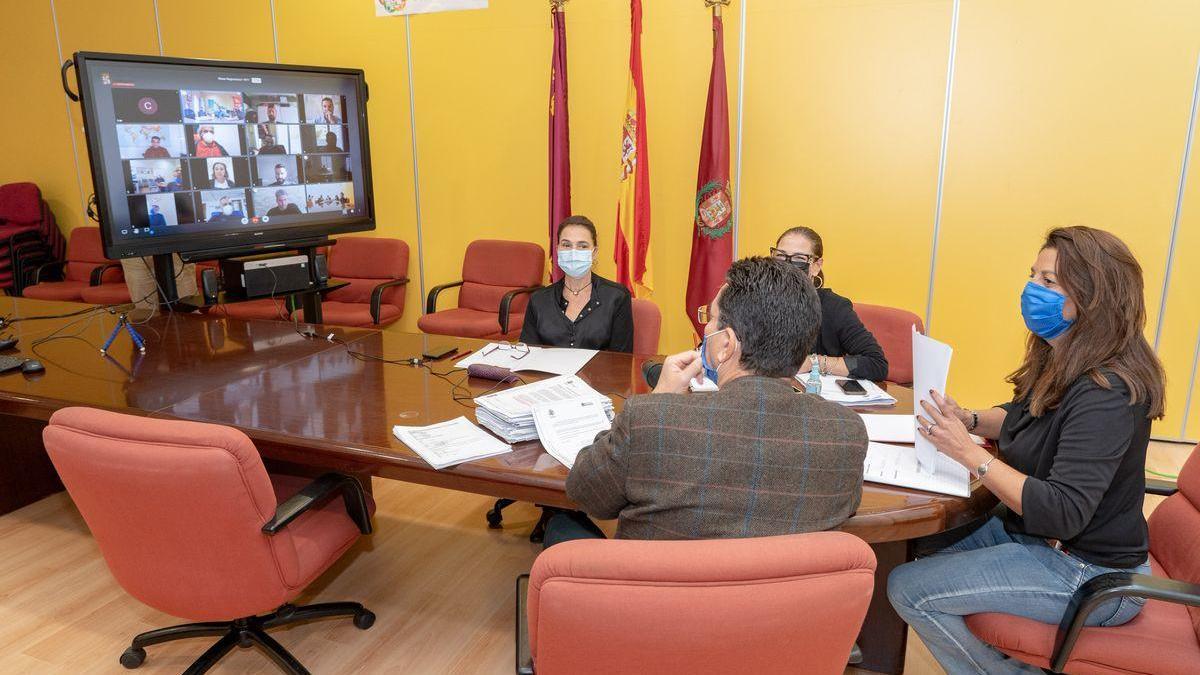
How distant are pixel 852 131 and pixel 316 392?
3.06m

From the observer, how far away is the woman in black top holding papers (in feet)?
5.14

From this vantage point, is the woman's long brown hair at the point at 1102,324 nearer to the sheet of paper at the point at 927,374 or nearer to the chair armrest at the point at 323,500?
the sheet of paper at the point at 927,374

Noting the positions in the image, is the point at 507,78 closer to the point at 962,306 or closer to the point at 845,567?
the point at 962,306

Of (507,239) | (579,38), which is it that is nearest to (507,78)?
(579,38)

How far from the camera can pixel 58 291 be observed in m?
5.48

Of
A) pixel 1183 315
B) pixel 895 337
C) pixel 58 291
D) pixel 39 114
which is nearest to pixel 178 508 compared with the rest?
pixel 895 337

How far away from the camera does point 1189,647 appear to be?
60.2 inches

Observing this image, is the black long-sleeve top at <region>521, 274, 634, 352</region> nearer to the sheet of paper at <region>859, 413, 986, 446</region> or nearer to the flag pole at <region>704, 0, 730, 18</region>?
the sheet of paper at <region>859, 413, 986, 446</region>

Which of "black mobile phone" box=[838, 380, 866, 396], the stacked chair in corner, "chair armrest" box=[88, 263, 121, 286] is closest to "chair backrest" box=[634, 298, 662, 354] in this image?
"black mobile phone" box=[838, 380, 866, 396]

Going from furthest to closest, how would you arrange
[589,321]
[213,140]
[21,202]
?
[21,202]
[213,140]
[589,321]

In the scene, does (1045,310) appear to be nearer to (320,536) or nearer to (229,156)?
(320,536)

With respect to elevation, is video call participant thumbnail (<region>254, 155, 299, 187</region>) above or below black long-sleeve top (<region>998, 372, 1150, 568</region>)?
above

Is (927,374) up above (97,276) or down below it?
above

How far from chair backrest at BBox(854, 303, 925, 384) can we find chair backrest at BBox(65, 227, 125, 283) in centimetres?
550
